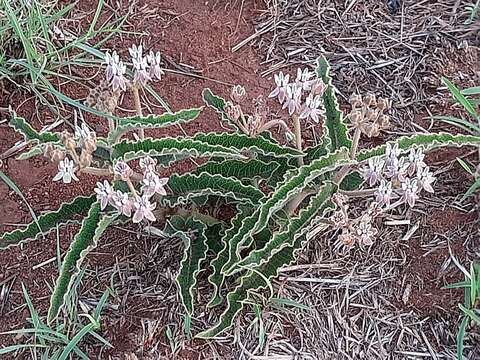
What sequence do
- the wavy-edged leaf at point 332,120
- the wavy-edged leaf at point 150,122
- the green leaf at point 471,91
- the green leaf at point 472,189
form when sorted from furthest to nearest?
the green leaf at point 471,91
the green leaf at point 472,189
the wavy-edged leaf at point 332,120
the wavy-edged leaf at point 150,122

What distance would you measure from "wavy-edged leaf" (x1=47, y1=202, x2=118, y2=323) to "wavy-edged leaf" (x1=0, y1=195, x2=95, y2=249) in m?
0.08

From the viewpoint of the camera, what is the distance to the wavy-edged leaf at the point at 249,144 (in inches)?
67.5

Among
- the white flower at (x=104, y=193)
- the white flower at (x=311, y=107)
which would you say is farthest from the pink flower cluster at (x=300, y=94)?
the white flower at (x=104, y=193)

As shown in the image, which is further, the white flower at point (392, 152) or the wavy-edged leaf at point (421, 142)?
the wavy-edged leaf at point (421, 142)

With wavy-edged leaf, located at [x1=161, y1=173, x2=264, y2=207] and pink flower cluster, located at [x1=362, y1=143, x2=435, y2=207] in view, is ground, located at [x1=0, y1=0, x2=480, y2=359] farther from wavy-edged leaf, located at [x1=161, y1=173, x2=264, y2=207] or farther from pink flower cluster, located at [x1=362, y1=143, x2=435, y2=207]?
pink flower cluster, located at [x1=362, y1=143, x2=435, y2=207]

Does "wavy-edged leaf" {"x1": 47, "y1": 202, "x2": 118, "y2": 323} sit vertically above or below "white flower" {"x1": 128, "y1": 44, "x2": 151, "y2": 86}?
below

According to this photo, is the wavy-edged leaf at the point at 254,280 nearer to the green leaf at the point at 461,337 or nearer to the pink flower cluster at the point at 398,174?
the pink flower cluster at the point at 398,174

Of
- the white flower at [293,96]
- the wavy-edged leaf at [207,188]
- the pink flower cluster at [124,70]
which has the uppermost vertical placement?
the pink flower cluster at [124,70]

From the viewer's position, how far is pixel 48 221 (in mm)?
1759

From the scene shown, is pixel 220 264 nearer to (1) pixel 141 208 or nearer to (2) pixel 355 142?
(1) pixel 141 208

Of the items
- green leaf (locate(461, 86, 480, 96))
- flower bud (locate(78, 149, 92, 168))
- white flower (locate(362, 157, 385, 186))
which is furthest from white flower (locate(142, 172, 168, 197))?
green leaf (locate(461, 86, 480, 96))

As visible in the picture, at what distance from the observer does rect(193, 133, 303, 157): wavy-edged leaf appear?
171 centimetres

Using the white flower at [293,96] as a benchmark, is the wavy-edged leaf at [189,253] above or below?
below

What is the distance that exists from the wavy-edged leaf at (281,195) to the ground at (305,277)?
0.23m
